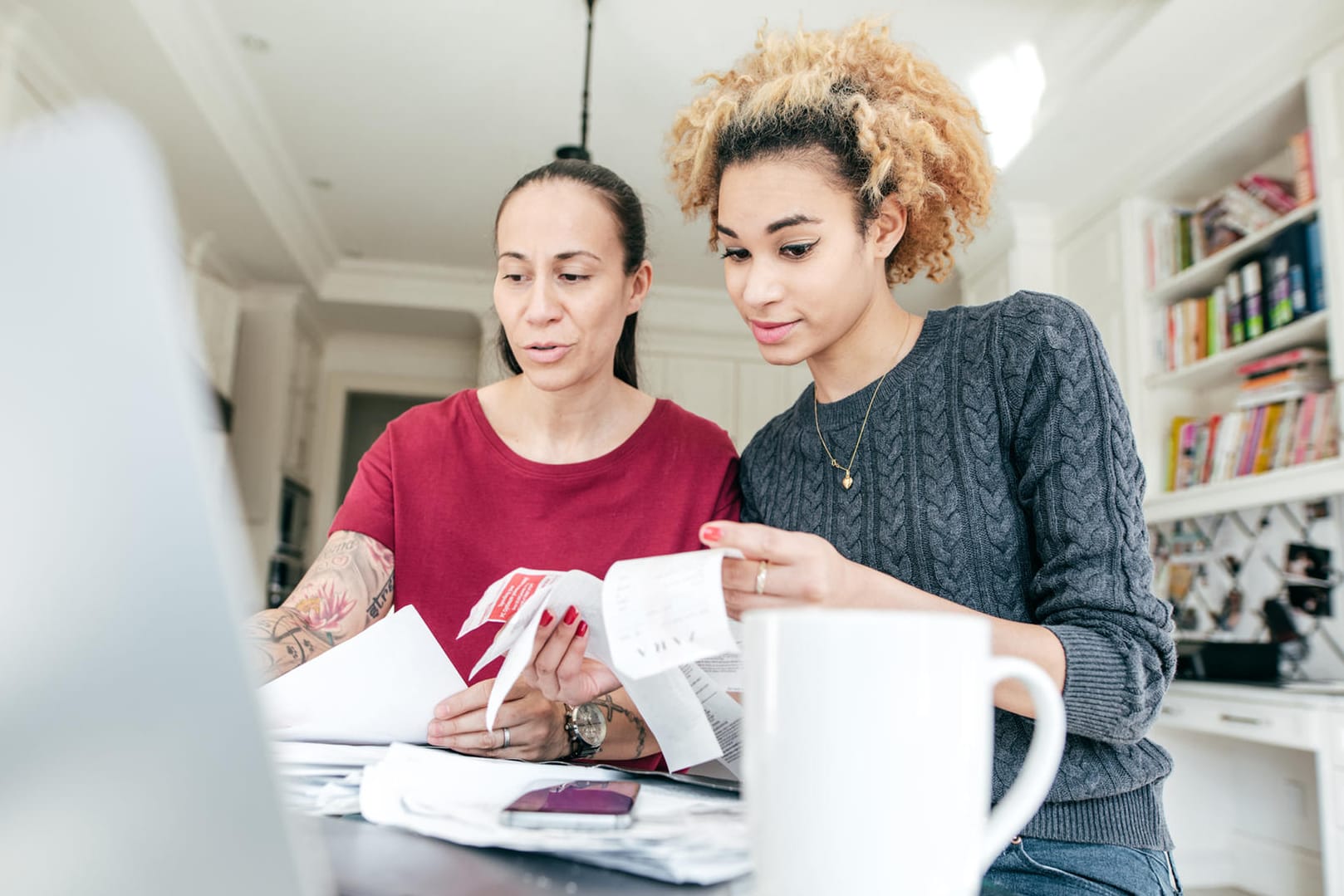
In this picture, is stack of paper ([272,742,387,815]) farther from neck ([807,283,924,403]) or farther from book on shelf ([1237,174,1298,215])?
book on shelf ([1237,174,1298,215])

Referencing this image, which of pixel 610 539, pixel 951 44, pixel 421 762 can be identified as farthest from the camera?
pixel 951 44

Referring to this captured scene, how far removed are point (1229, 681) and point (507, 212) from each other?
9.59 feet

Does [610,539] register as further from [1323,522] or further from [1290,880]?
[1290,880]

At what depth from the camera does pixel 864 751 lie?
342mm

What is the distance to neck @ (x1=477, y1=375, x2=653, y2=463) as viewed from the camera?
1.49m

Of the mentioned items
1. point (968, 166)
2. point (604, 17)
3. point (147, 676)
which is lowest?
point (147, 676)

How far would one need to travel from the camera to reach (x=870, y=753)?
1.12 feet

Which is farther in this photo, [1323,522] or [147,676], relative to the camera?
[1323,522]

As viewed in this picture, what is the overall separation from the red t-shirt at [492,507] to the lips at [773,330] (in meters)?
0.33

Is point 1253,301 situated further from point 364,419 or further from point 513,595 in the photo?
point 364,419

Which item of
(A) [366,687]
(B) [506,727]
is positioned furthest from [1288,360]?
(A) [366,687]

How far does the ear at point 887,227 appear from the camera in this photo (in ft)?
3.99

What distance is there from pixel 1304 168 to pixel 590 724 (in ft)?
10.7

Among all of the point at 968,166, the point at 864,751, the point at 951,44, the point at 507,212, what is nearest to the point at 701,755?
the point at 864,751
